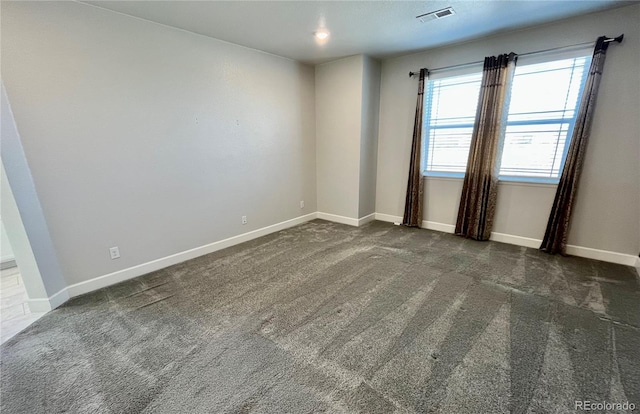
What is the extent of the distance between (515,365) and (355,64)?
3840mm

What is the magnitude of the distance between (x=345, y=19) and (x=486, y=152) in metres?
2.37

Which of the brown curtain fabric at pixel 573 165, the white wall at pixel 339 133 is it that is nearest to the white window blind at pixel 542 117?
the brown curtain fabric at pixel 573 165

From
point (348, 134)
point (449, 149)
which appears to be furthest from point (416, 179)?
point (348, 134)

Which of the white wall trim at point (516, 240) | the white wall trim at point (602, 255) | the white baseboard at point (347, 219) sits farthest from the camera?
the white baseboard at point (347, 219)

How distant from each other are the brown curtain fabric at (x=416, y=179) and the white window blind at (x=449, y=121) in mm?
109

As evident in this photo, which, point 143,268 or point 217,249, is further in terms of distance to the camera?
point 217,249

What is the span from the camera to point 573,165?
2891mm

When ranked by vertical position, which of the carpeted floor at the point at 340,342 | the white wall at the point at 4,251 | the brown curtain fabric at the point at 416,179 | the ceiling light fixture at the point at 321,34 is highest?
the ceiling light fixture at the point at 321,34

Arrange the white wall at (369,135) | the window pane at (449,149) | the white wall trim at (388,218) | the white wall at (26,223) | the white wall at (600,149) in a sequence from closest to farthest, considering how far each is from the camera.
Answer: the white wall at (26,223)
the white wall at (600,149)
the window pane at (449,149)
the white wall at (369,135)
the white wall trim at (388,218)

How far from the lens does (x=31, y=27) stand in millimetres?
1973

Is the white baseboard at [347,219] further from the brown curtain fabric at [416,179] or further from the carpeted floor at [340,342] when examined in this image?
the carpeted floor at [340,342]

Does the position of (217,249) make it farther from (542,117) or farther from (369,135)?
(542,117)

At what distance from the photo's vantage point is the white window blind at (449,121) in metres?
3.54

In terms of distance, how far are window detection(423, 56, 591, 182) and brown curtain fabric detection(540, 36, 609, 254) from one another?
114 mm
